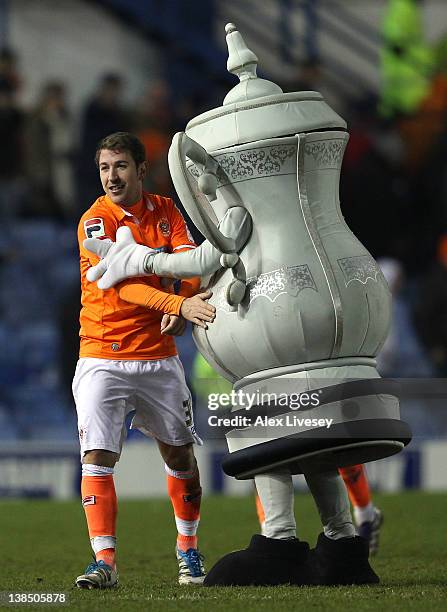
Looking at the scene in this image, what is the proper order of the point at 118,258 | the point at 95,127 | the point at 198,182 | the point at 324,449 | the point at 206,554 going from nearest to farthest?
the point at 324,449, the point at 198,182, the point at 118,258, the point at 206,554, the point at 95,127

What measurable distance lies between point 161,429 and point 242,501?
5.42 meters

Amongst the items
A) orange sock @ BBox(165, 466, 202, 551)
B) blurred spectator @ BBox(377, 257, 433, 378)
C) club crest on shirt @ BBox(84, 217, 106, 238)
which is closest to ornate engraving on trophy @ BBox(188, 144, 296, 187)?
Result: club crest on shirt @ BBox(84, 217, 106, 238)

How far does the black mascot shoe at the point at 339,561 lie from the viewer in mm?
4996

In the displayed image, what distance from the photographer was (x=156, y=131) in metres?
13.7

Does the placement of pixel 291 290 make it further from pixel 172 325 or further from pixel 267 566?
pixel 267 566

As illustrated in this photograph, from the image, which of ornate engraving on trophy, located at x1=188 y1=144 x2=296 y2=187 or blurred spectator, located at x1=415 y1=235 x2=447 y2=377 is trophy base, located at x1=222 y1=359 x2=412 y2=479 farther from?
blurred spectator, located at x1=415 y1=235 x2=447 y2=377

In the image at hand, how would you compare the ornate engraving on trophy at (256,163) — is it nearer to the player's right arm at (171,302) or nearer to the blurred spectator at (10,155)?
the player's right arm at (171,302)

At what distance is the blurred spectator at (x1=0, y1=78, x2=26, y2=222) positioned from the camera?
13.2 meters

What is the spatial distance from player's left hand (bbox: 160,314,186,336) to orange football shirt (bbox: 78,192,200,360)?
67 millimetres

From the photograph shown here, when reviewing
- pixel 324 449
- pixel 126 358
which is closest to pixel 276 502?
pixel 324 449

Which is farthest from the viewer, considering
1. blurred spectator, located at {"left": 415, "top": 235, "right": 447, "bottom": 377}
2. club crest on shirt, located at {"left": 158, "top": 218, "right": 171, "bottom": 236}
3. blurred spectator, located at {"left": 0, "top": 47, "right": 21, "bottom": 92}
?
blurred spectator, located at {"left": 0, "top": 47, "right": 21, "bottom": 92}

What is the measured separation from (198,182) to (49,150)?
8.95m

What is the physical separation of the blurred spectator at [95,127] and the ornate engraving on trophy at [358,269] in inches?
324

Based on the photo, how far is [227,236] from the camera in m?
4.93
